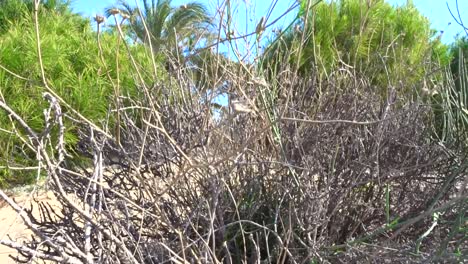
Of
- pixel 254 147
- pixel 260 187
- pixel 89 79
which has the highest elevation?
pixel 89 79

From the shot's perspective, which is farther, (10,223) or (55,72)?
(55,72)

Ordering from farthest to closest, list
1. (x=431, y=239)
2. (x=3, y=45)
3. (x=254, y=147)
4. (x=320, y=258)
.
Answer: (x=3, y=45) < (x=254, y=147) < (x=431, y=239) < (x=320, y=258)

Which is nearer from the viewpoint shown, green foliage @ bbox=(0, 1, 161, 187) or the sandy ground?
the sandy ground

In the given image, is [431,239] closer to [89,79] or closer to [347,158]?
[347,158]

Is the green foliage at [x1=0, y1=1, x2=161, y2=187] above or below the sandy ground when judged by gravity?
above

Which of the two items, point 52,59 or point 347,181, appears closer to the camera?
point 347,181

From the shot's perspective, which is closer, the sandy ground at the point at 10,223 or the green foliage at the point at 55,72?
the sandy ground at the point at 10,223

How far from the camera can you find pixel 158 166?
113 inches

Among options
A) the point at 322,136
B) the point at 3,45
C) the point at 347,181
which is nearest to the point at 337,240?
the point at 347,181

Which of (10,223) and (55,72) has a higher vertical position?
(55,72)

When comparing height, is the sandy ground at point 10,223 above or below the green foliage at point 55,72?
below

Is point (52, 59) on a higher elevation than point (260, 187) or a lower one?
higher

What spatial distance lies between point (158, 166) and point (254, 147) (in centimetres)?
44

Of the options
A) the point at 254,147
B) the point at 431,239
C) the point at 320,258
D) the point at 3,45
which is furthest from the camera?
the point at 3,45
